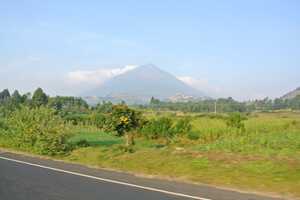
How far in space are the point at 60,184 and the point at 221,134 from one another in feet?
52.7

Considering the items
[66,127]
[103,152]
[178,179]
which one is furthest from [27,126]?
[178,179]

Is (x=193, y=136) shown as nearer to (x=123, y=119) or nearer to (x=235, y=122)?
(x=235, y=122)

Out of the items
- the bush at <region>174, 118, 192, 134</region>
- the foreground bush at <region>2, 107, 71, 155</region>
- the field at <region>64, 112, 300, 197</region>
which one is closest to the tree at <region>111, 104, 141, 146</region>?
the foreground bush at <region>2, 107, 71, 155</region>

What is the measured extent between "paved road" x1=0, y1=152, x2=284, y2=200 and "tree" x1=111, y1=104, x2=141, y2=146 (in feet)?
23.2

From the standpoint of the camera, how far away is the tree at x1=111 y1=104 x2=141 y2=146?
20.8 m

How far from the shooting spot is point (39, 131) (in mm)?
20688

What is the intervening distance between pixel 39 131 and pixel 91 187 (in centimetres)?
1082

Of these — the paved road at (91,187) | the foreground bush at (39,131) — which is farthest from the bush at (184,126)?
the paved road at (91,187)

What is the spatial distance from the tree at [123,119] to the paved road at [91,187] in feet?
23.2

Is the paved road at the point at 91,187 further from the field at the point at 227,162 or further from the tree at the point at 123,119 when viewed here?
the tree at the point at 123,119

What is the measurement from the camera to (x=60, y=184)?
10.8 metres

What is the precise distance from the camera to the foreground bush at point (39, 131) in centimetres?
1931

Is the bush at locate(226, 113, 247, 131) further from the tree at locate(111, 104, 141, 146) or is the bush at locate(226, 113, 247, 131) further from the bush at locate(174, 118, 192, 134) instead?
the tree at locate(111, 104, 141, 146)

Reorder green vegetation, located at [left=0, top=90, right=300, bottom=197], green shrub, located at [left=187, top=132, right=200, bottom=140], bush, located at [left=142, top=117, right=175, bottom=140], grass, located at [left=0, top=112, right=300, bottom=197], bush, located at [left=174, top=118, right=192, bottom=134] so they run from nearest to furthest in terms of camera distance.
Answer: grass, located at [left=0, top=112, right=300, bottom=197]
green vegetation, located at [left=0, top=90, right=300, bottom=197]
green shrub, located at [left=187, top=132, right=200, bottom=140]
bush, located at [left=174, top=118, right=192, bottom=134]
bush, located at [left=142, top=117, right=175, bottom=140]
